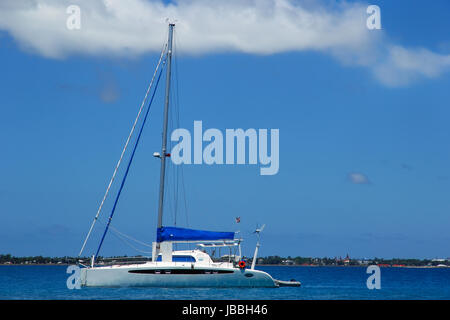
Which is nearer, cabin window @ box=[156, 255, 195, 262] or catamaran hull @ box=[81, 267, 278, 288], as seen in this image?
catamaran hull @ box=[81, 267, 278, 288]

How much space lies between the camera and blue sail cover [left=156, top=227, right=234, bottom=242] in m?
39.2

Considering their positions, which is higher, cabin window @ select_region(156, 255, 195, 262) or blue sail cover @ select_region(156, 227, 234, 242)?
blue sail cover @ select_region(156, 227, 234, 242)

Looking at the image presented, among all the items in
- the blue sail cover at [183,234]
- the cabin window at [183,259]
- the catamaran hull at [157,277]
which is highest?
the blue sail cover at [183,234]

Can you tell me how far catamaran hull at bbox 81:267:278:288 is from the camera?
1476 inches

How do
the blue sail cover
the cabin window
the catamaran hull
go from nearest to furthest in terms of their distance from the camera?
the catamaran hull < the cabin window < the blue sail cover

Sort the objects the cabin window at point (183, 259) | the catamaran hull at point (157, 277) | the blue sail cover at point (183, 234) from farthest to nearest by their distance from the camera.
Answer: the blue sail cover at point (183, 234) < the cabin window at point (183, 259) < the catamaran hull at point (157, 277)

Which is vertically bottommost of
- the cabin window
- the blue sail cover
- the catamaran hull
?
the catamaran hull

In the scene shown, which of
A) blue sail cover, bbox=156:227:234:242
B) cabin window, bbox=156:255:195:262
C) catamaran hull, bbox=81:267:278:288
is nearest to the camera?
catamaran hull, bbox=81:267:278:288

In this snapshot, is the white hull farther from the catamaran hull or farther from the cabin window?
the cabin window

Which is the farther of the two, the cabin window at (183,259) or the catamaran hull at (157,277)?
the cabin window at (183,259)

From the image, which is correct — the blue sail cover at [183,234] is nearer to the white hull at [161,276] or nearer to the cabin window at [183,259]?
the cabin window at [183,259]

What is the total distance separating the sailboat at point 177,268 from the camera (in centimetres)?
3756

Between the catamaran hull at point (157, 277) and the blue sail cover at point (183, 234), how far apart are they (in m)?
2.34
